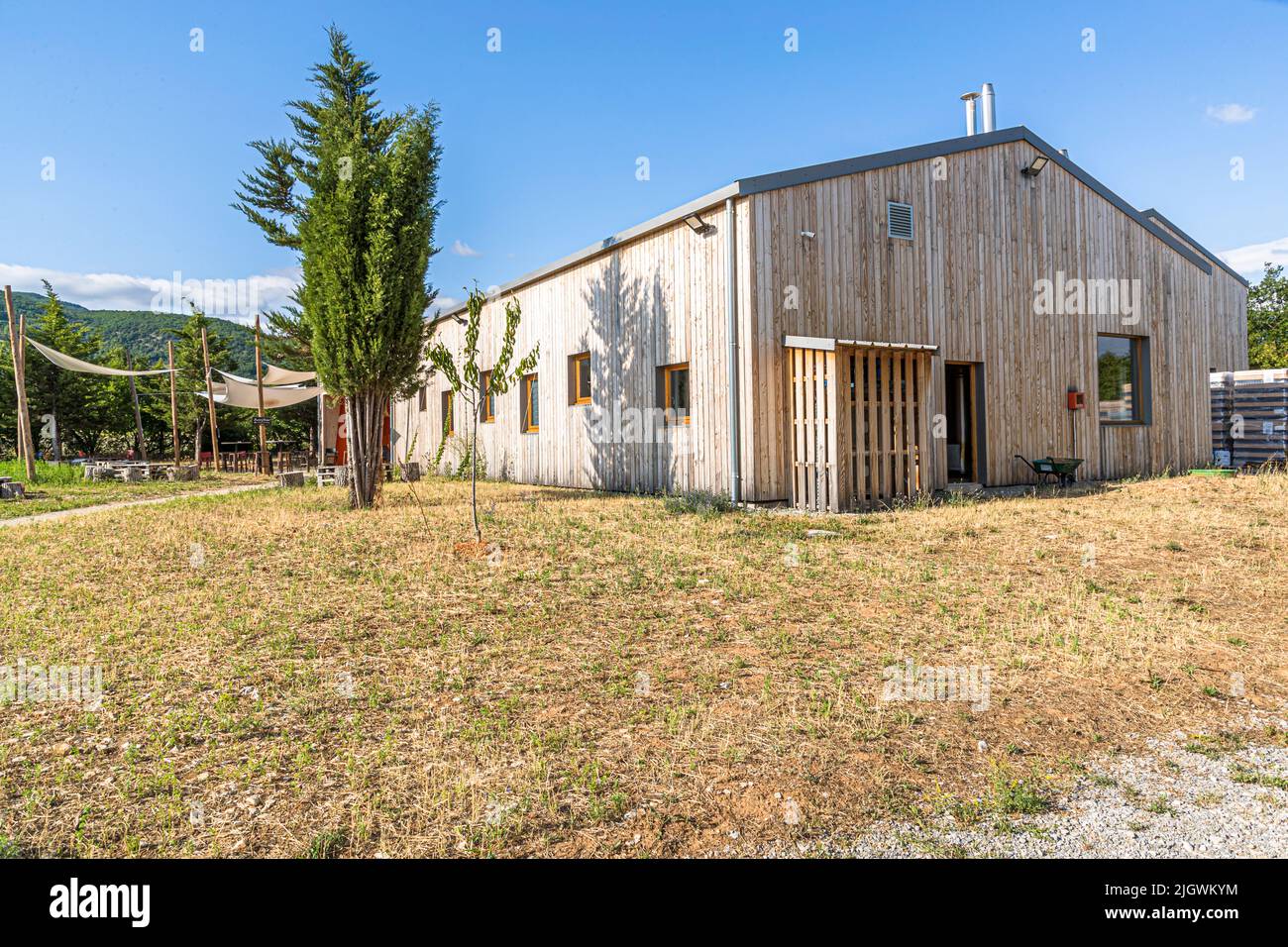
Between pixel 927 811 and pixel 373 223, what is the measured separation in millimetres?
11327

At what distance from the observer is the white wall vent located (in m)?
11.8

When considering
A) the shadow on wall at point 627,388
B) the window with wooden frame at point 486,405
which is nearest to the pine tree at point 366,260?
the shadow on wall at point 627,388

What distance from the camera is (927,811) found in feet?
8.80

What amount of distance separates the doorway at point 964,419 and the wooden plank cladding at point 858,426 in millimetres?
2205

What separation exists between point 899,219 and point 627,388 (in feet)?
16.7

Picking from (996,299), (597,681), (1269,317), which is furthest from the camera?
(1269,317)

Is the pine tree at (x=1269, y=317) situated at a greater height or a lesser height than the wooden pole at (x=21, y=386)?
greater

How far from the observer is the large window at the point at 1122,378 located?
14.5 metres

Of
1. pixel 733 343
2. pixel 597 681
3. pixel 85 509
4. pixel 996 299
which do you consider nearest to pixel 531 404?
pixel 733 343

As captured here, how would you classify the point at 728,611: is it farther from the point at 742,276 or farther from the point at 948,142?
the point at 948,142

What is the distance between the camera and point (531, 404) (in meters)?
16.6

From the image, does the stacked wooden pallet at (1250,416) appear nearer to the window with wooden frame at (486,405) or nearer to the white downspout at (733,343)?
the white downspout at (733,343)

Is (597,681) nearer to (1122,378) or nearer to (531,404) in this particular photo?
(531,404)

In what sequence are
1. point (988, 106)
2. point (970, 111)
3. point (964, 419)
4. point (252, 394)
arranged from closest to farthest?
point (964, 419) → point (988, 106) → point (970, 111) → point (252, 394)
